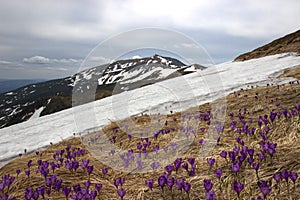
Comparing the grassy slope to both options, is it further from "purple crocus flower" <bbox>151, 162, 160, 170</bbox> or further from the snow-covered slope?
the snow-covered slope

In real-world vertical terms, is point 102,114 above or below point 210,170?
above

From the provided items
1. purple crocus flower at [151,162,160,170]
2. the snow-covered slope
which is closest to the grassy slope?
purple crocus flower at [151,162,160,170]

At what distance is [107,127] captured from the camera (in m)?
7.03

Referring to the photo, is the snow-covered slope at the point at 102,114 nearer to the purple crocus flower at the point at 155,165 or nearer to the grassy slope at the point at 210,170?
the grassy slope at the point at 210,170

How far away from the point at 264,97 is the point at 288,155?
13.2ft

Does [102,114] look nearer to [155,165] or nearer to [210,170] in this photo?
[155,165]

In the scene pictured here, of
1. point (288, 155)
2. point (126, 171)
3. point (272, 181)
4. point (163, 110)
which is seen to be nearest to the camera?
point (272, 181)

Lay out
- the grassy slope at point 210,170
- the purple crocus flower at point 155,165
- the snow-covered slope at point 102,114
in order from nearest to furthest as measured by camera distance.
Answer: the grassy slope at point 210,170, the purple crocus flower at point 155,165, the snow-covered slope at point 102,114

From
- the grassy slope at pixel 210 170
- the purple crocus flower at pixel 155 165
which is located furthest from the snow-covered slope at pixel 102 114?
the purple crocus flower at pixel 155 165

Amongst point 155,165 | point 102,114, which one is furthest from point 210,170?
point 102,114

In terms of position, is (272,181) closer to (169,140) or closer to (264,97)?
(169,140)

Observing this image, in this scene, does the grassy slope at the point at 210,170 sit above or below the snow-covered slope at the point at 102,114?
below

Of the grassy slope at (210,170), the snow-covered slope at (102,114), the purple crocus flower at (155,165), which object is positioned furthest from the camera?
the snow-covered slope at (102,114)

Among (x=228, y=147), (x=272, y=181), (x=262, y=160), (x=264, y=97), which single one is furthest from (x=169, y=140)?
(x=264, y=97)
